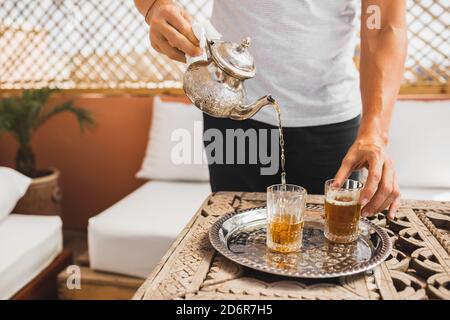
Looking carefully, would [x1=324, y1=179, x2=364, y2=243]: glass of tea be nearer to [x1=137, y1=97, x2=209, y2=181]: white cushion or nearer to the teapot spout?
the teapot spout

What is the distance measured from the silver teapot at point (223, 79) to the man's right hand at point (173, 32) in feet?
0.12

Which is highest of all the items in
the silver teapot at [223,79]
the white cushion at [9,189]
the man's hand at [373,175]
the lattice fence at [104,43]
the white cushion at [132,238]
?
the lattice fence at [104,43]

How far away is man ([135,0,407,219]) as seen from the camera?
3.15 feet

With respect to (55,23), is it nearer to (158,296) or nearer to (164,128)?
(164,128)

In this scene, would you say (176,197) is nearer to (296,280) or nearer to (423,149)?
(423,149)

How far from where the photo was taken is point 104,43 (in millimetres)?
2762

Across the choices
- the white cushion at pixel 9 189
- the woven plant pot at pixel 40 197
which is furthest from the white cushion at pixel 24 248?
the woven plant pot at pixel 40 197

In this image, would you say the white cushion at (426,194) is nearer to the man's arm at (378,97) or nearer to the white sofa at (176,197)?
the white sofa at (176,197)

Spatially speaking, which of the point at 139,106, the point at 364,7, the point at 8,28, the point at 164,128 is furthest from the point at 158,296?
the point at 8,28

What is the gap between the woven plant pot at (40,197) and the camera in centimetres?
226

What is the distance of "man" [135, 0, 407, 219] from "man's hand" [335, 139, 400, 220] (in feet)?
0.29

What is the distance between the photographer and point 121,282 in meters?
1.74

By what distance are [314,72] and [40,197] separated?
170cm

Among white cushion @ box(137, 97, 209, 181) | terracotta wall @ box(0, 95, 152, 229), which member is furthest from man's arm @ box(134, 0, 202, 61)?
terracotta wall @ box(0, 95, 152, 229)
